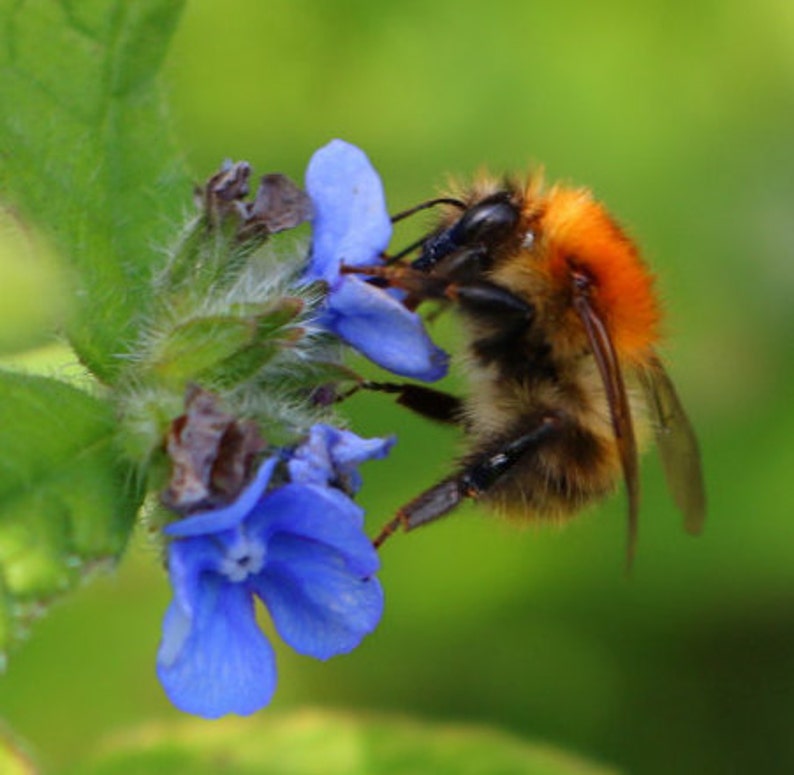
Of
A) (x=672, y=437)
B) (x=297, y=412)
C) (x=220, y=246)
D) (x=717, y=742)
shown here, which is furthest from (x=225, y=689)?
(x=717, y=742)

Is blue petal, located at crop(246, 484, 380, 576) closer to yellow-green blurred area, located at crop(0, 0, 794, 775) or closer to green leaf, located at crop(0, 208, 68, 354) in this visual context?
green leaf, located at crop(0, 208, 68, 354)

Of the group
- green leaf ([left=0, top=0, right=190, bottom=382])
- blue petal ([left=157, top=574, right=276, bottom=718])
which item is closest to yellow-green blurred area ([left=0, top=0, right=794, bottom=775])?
green leaf ([left=0, top=0, right=190, bottom=382])

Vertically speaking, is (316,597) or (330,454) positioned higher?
(330,454)

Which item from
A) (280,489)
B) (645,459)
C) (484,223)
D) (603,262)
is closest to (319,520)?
(280,489)

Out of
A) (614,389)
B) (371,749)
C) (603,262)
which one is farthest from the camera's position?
(371,749)

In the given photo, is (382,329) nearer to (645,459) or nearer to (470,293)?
(470,293)

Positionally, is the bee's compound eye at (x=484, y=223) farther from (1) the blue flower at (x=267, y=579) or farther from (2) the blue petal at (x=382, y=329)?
(1) the blue flower at (x=267, y=579)
